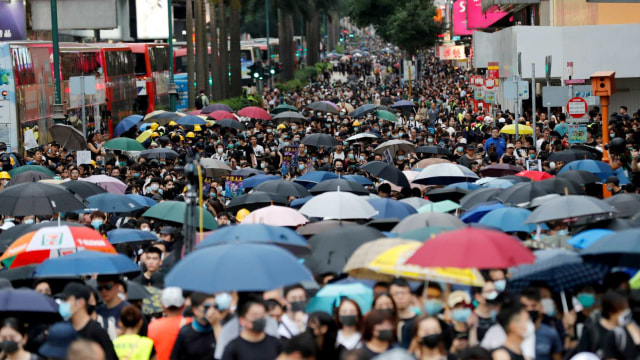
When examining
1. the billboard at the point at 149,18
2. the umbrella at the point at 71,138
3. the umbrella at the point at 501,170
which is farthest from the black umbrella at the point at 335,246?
the billboard at the point at 149,18

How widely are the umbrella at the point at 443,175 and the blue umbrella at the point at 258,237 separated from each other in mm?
7300

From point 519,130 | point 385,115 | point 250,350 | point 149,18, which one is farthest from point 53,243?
point 149,18

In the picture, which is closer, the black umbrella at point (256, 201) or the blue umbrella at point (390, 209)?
the blue umbrella at point (390, 209)

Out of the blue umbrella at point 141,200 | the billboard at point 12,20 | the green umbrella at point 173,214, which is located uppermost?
the billboard at point 12,20

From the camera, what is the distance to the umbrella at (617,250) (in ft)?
29.7

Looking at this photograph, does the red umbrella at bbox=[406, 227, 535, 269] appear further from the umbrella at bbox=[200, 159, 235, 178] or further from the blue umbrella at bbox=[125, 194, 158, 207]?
the umbrella at bbox=[200, 159, 235, 178]

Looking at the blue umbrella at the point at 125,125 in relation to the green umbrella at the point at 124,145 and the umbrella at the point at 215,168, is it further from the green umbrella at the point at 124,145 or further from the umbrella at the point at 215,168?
the umbrella at the point at 215,168

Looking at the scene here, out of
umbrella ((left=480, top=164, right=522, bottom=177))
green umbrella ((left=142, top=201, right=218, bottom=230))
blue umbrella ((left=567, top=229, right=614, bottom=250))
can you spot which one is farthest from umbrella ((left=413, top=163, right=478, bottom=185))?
blue umbrella ((left=567, top=229, right=614, bottom=250))

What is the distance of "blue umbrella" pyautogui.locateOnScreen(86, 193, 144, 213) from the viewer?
16.0 meters

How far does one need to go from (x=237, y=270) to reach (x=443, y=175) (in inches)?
379

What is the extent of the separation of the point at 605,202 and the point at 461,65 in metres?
74.6

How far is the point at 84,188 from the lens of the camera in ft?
56.4

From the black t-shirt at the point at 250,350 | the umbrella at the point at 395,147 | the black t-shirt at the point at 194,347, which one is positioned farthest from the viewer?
the umbrella at the point at 395,147

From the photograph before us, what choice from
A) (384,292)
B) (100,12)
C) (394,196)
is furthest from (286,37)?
(384,292)
